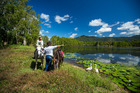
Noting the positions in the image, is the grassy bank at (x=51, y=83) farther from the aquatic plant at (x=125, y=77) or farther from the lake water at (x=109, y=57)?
the lake water at (x=109, y=57)

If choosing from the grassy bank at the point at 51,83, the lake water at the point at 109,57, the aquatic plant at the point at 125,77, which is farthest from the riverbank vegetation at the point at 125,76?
the lake water at the point at 109,57

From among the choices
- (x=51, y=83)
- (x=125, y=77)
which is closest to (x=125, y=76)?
(x=125, y=77)

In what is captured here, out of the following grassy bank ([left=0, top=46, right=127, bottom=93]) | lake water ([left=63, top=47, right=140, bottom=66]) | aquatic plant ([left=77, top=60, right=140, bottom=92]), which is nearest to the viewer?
grassy bank ([left=0, top=46, right=127, bottom=93])

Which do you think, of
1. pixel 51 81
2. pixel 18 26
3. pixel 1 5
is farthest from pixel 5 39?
pixel 51 81

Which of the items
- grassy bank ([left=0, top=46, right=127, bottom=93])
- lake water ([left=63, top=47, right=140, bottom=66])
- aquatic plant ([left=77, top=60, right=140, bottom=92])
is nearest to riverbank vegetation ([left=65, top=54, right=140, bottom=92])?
aquatic plant ([left=77, top=60, right=140, bottom=92])

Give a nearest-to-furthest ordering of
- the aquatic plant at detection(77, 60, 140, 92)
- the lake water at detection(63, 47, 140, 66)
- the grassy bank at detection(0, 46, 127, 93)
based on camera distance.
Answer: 1. the grassy bank at detection(0, 46, 127, 93)
2. the aquatic plant at detection(77, 60, 140, 92)
3. the lake water at detection(63, 47, 140, 66)

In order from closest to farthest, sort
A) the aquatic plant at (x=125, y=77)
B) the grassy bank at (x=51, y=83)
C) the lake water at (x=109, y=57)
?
the grassy bank at (x=51, y=83), the aquatic plant at (x=125, y=77), the lake water at (x=109, y=57)

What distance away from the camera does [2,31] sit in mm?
20844

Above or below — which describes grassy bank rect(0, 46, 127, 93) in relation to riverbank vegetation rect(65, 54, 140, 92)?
above

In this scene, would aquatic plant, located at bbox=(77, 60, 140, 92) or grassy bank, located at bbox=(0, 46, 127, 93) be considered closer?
grassy bank, located at bbox=(0, 46, 127, 93)

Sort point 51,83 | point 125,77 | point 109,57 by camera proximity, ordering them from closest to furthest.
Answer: point 51,83 < point 125,77 < point 109,57

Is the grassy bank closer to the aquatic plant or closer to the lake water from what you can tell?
the aquatic plant

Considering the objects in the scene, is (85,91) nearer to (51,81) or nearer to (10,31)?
(51,81)

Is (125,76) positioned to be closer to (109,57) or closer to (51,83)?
(51,83)
